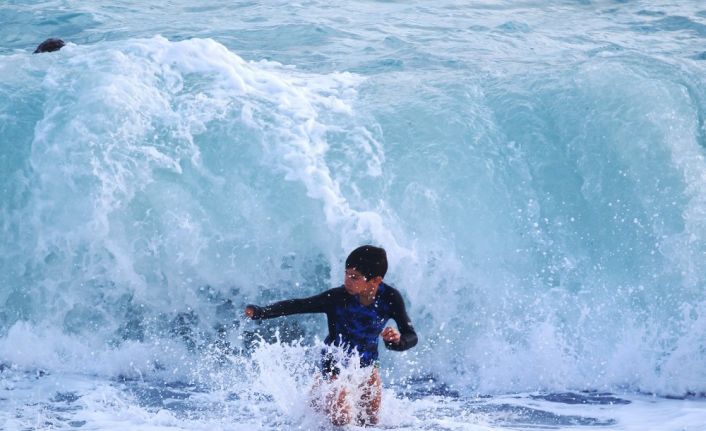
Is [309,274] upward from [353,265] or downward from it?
downward

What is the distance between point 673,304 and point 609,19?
6911mm

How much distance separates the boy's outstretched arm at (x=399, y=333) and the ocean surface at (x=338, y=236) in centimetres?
71

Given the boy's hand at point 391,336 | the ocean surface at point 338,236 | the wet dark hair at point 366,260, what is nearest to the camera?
the boy's hand at point 391,336

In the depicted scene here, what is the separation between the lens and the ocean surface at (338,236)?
5422 mm

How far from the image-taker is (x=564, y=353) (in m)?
5.86

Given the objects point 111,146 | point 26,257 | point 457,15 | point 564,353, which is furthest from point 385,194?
point 457,15

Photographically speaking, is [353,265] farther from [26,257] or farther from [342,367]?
[26,257]

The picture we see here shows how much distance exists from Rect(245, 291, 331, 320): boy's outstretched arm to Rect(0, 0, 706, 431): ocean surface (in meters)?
0.56

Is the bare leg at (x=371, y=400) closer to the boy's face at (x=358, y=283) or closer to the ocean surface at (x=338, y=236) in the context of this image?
the ocean surface at (x=338, y=236)

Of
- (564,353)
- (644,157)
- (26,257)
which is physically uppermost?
(644,157)

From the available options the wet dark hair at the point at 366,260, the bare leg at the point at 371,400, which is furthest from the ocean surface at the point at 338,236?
the wet dark hair at the point at 366,260

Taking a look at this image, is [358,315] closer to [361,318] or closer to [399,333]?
[361,318]

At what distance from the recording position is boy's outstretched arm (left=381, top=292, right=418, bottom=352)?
13.2 feet

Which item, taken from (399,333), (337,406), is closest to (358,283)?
(399,333)
